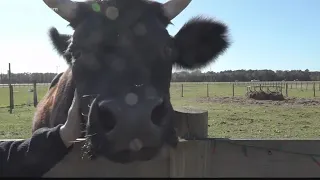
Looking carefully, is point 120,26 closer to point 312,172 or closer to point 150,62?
point 150,62

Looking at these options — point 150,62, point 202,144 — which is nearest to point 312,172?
point 202,144

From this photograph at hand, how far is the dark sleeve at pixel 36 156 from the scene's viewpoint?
2.72 metres

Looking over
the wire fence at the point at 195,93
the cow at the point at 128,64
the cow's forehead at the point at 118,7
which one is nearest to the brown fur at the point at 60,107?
the cow at the point at 128,64

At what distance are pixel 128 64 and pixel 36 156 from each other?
2.94 ft

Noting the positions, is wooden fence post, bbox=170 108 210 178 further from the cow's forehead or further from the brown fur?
the brown fur

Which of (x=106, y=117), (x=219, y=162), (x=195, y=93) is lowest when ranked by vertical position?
A: (x=195, y=93)

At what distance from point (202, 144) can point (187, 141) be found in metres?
0.11

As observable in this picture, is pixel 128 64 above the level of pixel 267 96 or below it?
above

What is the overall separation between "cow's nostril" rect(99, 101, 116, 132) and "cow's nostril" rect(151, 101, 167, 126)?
257 mm

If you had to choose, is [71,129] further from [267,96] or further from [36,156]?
[267,96]

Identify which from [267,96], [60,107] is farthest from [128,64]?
[267,96]

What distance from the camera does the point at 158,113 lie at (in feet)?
8.67

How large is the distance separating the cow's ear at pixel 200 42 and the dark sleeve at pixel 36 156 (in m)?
1.87

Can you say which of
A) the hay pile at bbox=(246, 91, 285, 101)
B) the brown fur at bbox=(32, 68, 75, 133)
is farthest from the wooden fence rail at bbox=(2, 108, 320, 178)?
the hay pile at bbox=(246, 91, 285, 101)
